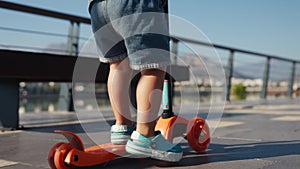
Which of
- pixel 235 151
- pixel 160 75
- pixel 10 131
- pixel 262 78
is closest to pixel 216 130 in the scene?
pixel 235 151

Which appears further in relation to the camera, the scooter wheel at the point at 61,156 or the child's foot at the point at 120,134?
the child's foot at the point at 120,134

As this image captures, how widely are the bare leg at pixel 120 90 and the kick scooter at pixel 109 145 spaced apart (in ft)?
0.44

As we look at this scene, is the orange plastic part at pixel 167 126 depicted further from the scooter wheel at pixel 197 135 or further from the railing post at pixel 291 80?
the railing post at pixel 291 80

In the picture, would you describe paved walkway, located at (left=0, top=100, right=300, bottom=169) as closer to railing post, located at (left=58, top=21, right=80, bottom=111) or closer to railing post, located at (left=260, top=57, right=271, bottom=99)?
railing post, located at (left=58, top=21, right=80, bottom=111)

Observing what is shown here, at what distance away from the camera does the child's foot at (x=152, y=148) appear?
1305 mm

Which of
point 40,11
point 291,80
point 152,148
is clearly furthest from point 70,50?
point 291,80

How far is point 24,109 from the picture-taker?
15.5ft

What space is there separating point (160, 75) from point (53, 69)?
165 centimetres

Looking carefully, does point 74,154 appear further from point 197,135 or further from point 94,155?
point 197,135

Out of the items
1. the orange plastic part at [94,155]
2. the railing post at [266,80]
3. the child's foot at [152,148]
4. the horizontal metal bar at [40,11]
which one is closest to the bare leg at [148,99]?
the child's foot at [152,148]

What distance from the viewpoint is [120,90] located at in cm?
149

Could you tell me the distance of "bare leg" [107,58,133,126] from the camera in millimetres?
1489

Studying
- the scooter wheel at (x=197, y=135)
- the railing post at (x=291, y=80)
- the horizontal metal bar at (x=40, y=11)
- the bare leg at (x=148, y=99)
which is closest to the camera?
the bare leg at (x=148, y=99)

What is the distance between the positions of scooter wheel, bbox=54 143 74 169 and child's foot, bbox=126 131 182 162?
0.23 meters
